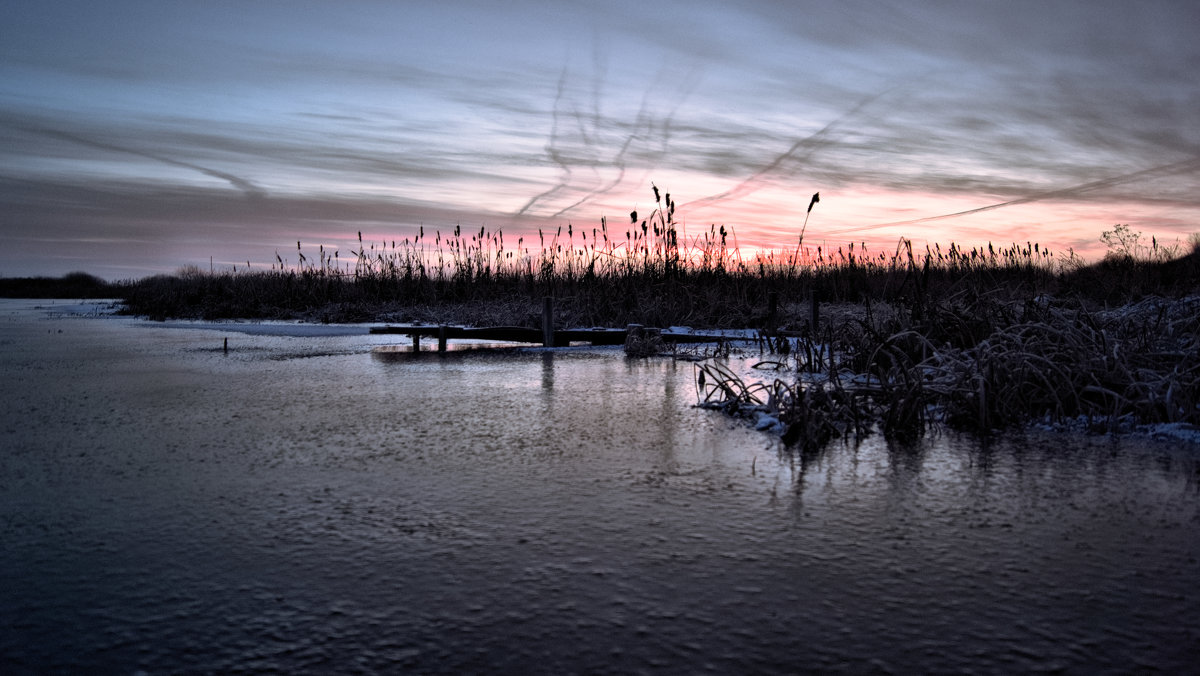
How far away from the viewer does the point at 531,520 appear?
7.08ft

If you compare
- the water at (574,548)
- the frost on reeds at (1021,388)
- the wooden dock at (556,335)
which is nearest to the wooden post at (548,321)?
the wooden dock at (556,335)

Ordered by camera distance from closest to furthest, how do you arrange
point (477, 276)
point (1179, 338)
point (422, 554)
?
point (422, 554)
point (1179, 338)
point (477, 276)

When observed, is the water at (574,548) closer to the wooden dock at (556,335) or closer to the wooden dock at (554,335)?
the wooden dock at (554,335)

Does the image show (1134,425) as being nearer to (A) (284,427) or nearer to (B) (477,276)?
(A) (284,427)

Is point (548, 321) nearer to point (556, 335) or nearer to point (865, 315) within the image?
point (556, 335)

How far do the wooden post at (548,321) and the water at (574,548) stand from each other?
3.56m

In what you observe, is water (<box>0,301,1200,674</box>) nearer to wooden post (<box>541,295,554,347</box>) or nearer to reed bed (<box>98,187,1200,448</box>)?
reed bed (<box>98,187,1200,448</box>)

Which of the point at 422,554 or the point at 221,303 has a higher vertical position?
the point at 221,303

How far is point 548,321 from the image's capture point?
24.0 ft

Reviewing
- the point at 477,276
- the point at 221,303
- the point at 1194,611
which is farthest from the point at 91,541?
the point at 221,303

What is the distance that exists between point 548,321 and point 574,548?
5.43 m

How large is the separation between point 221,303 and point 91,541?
12960 mm

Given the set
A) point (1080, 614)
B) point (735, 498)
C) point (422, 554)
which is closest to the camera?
point (1080, 614)

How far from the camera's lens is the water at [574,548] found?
4.80ft
